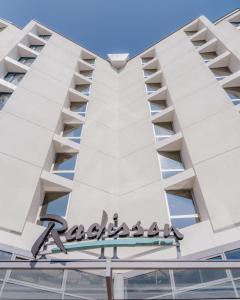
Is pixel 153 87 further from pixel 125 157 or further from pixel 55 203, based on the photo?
pixel 55 203

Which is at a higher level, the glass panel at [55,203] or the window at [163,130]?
the window at [163,130]

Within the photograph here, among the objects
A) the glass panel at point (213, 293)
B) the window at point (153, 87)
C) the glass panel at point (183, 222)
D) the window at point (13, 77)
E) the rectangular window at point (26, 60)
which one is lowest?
the glass panel at point (213, 293)

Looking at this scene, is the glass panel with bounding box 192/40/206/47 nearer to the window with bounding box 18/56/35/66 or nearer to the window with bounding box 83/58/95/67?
the window with bounding box 83/58/95/67

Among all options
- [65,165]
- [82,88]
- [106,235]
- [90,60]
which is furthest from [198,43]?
[106,235]

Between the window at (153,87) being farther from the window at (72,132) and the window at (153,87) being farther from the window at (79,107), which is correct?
the window at (72,132)

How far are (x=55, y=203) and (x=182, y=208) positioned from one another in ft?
17.3

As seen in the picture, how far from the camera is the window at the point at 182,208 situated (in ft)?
35.4

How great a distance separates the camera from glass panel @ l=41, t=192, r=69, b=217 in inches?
451

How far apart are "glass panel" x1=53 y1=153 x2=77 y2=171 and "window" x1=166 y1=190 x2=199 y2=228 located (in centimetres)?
485

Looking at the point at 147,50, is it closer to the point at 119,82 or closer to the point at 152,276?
the point at 119,82

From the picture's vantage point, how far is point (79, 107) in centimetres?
1839

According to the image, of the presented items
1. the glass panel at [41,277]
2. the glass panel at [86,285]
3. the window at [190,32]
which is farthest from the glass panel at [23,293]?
the window at [190,32]

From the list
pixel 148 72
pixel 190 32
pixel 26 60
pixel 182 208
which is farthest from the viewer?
pixel 190 32

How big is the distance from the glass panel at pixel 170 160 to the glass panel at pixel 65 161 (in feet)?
14.2
